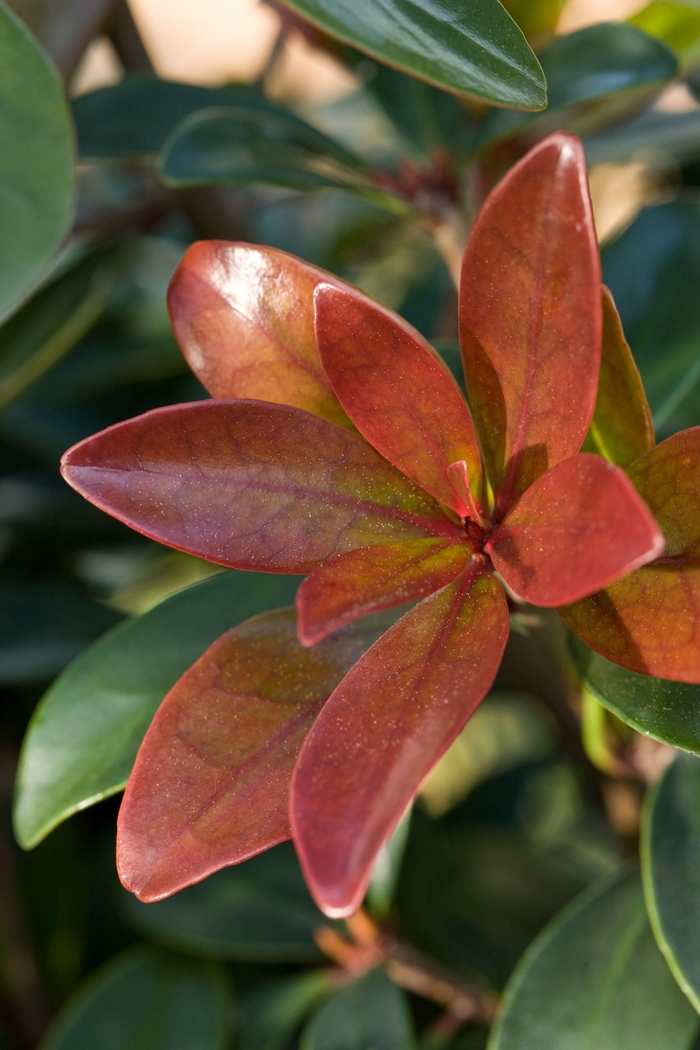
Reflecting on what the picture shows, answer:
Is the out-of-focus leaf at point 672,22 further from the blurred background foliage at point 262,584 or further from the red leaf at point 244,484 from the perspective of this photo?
the red leaf at point 244,484

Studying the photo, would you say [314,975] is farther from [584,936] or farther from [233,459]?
[233,459]

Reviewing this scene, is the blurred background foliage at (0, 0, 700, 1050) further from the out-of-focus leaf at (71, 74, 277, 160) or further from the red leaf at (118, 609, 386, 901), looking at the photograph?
the red leaf at (118, 609, 386, 901)

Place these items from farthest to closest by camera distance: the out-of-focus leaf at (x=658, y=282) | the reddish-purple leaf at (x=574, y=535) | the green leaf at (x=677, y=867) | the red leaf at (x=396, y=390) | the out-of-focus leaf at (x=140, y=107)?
the out-of-focus leaf at (x=140, y=107)
the out-of-focus leaf at (x=658, y=282)
the green leaf at (x=677, y=867)
the red leaf at (x=396, y=390)
the reddish-purple leaf at (x=574, y=535)

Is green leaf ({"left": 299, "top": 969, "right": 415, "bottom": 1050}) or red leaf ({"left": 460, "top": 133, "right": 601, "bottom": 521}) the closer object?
red leaf ({"left": 460, "top": 133, "right": 601, "bottom": 521})

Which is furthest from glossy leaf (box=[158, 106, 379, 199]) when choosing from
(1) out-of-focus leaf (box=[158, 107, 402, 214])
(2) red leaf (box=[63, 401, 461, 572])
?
(2) red leaf (box=[63, 401, 461, 572])

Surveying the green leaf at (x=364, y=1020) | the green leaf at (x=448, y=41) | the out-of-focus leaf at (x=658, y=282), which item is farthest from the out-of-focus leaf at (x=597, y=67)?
the green leaf at (x=364, y=1020)

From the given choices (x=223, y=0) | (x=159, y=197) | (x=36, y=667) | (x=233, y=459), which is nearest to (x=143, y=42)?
(x=159, y=197)

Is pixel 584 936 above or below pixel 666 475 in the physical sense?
below
